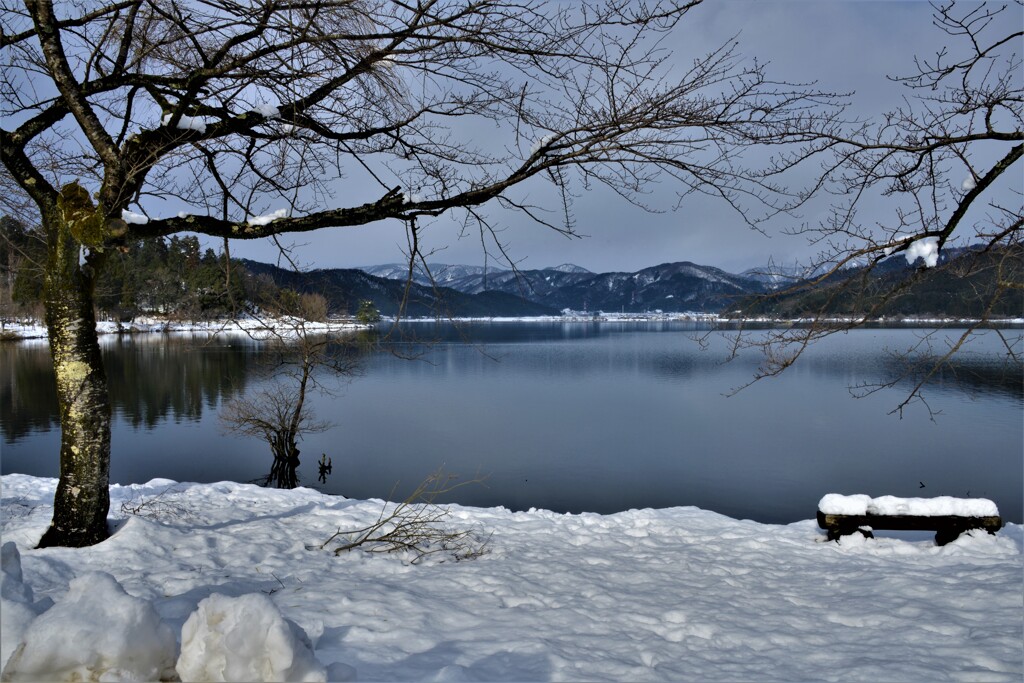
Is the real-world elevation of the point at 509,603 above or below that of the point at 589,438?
above

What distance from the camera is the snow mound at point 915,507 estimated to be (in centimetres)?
670

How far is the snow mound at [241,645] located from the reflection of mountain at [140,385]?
19.1 m

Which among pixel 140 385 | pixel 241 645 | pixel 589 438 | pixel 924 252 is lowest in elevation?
pixel 589 438

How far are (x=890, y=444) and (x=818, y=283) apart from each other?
18.5m

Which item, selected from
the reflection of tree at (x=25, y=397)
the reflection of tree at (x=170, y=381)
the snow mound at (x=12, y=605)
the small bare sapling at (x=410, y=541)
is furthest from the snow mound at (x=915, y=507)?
the reflection of tree at (x=25, y=397)

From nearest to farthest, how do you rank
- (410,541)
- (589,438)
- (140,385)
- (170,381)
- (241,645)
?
(241,645)
(410,541)
(589,438)
(140,385)
(170,381)

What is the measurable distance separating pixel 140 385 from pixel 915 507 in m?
34.7

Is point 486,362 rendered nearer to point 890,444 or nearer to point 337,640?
point 890,444

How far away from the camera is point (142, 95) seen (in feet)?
20.1

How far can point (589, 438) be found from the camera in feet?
71.0

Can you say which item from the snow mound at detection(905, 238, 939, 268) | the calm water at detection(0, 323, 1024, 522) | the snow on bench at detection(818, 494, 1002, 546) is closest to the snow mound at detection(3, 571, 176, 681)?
the calm water at detection(0, 323, 1024, 522)

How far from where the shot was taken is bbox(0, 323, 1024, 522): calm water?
51.4 feet

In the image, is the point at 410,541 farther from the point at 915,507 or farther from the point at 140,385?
the point at 140,385

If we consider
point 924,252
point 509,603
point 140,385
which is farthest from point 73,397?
point 140,385
